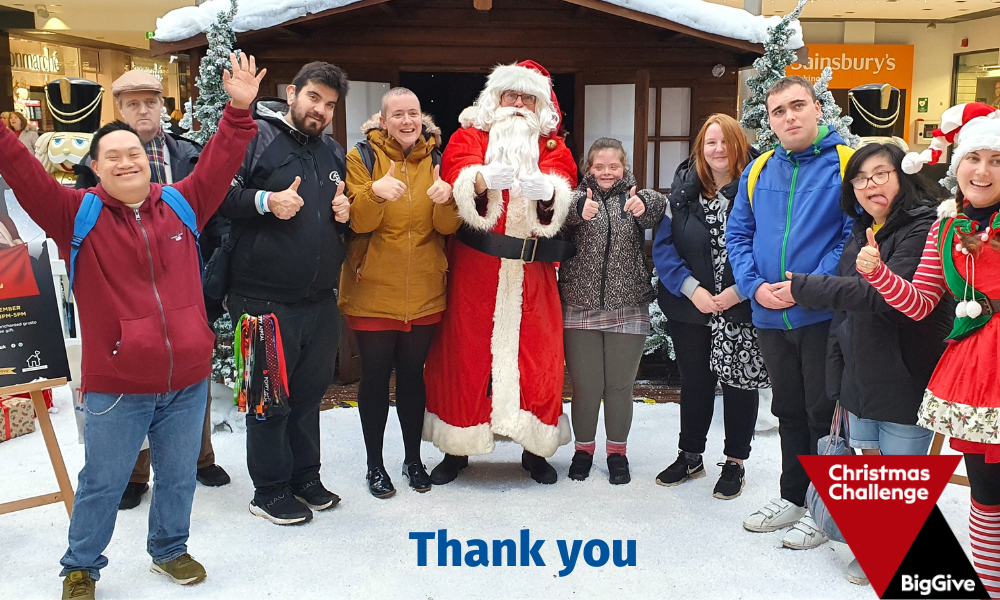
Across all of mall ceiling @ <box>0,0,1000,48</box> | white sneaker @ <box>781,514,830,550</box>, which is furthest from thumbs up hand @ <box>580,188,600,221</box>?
mall ceiling @ <box>0,0,1000,48</box>

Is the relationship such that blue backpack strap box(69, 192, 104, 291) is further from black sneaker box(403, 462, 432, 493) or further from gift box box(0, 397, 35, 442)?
gift box box(0, 397, 35, 442)

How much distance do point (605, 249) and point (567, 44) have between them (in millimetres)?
2289

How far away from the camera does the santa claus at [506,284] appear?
3283 mm

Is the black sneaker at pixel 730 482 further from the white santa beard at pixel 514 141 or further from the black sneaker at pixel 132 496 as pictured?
the black sneaker at pixel 132 496

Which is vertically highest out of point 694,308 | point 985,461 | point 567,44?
point 567,44

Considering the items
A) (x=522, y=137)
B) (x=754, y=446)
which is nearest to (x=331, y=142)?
(x=522, y=137)

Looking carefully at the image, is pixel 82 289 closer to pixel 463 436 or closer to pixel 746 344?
pixel 463 436

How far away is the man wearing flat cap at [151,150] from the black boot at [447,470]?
3.99ft

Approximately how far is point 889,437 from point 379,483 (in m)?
2.05

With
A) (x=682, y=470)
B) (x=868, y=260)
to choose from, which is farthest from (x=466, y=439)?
(x=868, y=260)

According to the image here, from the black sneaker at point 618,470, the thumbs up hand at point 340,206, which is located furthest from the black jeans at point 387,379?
the black sneaker at point 618,470

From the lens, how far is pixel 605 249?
11.3ft

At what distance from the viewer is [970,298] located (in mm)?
2178

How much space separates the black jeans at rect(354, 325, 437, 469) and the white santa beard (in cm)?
79
